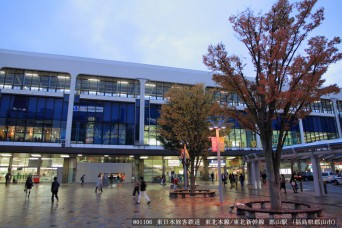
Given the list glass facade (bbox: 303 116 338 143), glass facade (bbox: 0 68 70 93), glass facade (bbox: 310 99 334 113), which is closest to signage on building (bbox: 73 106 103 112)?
glass facade (bbox: 0 68 70 93)

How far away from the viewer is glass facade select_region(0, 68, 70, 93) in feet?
131

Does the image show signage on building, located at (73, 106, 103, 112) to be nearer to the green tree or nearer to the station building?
the station building

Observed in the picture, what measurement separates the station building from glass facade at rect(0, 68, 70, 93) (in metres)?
0.13

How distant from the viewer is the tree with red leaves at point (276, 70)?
10.5m

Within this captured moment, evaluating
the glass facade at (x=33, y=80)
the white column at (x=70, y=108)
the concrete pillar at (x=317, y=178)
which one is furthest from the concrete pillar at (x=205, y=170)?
the concrete pillar at (x=317, y=178)

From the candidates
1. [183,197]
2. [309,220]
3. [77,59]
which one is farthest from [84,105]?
[309,220]

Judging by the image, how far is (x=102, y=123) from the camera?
4088cm

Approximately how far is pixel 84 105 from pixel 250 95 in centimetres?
3369

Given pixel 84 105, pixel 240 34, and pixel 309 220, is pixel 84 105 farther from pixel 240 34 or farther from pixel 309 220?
pixel 309 220

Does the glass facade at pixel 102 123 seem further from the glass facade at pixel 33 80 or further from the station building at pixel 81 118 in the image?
the glass facade at pixel 33 80

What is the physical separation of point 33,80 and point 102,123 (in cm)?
1202

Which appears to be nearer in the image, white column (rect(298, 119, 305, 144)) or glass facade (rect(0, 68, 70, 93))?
glass facade (rect(0, 68, 70, 93))

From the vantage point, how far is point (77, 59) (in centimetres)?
4381

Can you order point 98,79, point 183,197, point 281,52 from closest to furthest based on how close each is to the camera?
point 281,52 < point 183,197 < point 98,79
